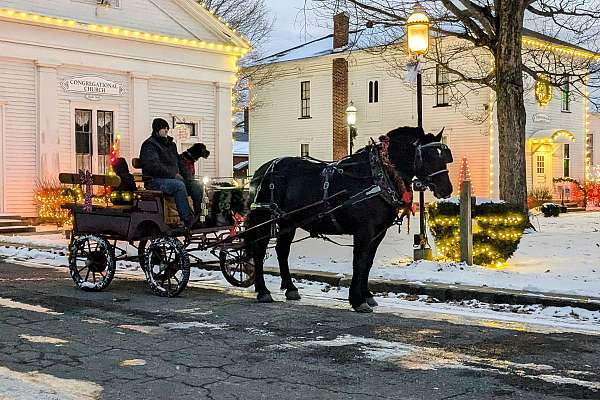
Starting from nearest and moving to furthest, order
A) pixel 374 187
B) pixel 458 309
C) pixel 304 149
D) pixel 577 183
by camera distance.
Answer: pixel 374 187, pixel 458 309, pixel 577 183, pixel 304 149

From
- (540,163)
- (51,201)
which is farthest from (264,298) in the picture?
(540,163)

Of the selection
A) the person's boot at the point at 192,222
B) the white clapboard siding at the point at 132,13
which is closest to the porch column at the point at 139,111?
the white clapboard siding at the point at 132,13

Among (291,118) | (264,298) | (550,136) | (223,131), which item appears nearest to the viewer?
(264,298)

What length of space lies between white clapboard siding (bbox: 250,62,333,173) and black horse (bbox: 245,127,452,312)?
96.7ft

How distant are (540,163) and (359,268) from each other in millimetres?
29015

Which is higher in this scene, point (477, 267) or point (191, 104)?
point (191, 104)

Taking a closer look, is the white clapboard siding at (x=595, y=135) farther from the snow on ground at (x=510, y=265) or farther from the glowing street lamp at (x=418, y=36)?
the glowing street lamp at (x=418, y=36)

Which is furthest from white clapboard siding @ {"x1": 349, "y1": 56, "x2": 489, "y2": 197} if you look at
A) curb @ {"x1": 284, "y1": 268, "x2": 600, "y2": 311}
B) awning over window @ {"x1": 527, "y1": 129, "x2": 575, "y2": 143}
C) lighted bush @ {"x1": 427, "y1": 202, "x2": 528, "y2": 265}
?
curb @ {"x1": 284, "y1": 268, "x2": 600, "y2": 311}

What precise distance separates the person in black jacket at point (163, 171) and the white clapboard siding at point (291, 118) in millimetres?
28727

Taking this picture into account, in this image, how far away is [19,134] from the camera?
2314 centimetres

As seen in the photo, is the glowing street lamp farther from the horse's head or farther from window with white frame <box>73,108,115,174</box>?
window with white frame <box>73,108,115,174</box>

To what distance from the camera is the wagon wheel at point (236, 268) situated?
1127cm

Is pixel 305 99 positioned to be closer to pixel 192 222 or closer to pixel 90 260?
pixel 90 260

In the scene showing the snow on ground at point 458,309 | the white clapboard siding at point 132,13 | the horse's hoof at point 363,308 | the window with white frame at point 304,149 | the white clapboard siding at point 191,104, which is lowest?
the snow on ground at point 458,309
